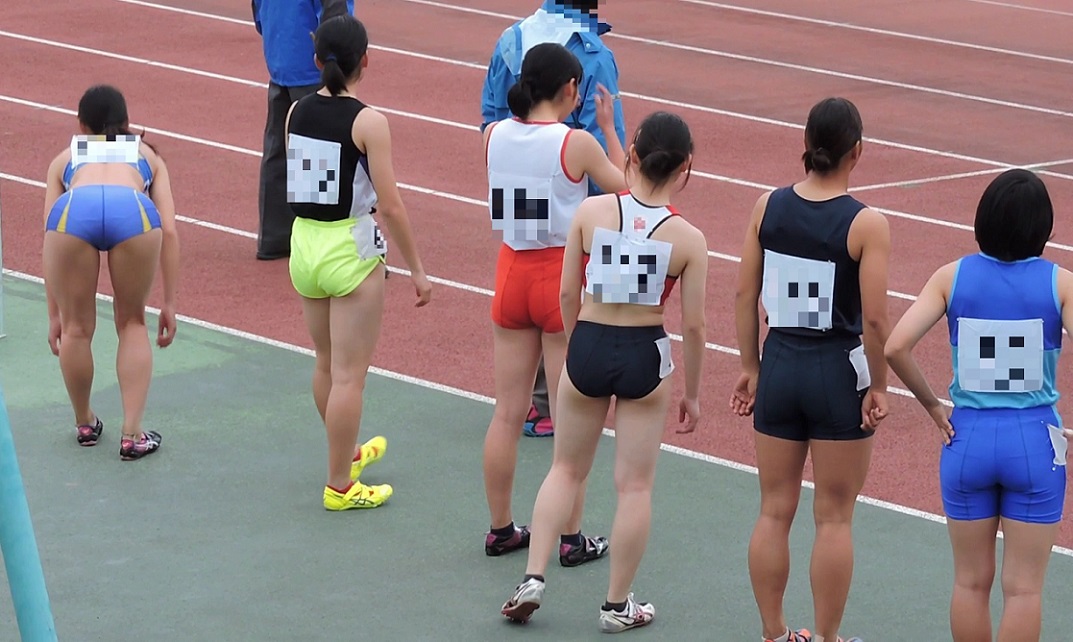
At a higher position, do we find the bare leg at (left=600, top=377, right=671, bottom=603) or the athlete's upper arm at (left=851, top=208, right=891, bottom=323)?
the athlete's upper arm at (left=851, top=208, right=891, bottom=323)

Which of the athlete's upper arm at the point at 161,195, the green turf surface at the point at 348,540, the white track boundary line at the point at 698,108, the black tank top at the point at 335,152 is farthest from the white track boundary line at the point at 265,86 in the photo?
the black tank top at the point at 335,152

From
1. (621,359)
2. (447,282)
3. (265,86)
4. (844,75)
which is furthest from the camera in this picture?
(844,75)

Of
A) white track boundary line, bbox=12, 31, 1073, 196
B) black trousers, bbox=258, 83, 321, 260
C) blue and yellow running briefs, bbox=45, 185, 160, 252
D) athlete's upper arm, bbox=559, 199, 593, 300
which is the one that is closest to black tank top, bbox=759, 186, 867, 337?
athlete's upper arm, bbox=559, 199, 593, 300

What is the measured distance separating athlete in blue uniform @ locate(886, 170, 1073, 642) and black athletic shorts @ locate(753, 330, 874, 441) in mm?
221

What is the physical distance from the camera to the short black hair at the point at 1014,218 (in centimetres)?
498

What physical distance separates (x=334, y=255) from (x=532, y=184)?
38.2 inches

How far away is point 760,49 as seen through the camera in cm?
2025

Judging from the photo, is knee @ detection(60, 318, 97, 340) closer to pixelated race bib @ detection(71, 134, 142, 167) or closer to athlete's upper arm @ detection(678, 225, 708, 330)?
pixelated race bib @ detection(71, 134, 142, 167)

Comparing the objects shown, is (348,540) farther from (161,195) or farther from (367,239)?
(161,195)

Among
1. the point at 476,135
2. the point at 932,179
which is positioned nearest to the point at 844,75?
the point at 932,179

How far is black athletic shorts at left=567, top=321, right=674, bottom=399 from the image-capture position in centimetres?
576

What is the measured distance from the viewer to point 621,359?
18.9ft

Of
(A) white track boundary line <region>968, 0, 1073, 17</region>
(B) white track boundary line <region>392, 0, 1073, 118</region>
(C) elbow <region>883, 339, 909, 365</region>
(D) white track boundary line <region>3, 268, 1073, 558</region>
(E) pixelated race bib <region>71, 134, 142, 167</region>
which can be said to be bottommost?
(D) white track boundary line <region>3, 268, 1073, 558</region>

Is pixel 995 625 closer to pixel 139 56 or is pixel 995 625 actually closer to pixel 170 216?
pixel 170 216
